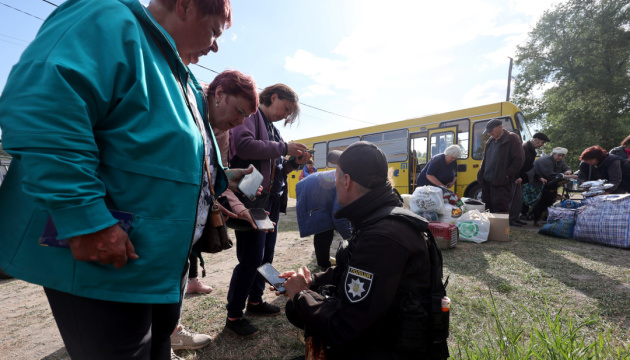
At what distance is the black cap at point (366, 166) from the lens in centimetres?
138

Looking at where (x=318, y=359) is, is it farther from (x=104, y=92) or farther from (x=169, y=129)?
(x=104, y=92)

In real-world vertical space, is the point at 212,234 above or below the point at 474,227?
above

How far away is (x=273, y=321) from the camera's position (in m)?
2.40

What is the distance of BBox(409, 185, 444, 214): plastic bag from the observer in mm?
4898

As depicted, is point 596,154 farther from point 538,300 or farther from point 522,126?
point 538,300

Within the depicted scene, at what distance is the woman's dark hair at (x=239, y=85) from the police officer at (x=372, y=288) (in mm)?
728

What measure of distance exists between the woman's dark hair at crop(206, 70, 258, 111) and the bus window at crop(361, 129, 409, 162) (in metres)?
7.99

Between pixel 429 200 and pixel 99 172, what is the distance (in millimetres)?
4888

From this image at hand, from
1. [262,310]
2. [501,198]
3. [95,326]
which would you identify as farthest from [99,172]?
[501,198]

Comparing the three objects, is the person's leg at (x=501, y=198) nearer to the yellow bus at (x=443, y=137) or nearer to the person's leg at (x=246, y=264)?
the yellow bus at (x=443, y=137)

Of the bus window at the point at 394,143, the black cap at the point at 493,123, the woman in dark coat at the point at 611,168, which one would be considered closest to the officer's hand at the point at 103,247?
the black cap at the point at 493,123

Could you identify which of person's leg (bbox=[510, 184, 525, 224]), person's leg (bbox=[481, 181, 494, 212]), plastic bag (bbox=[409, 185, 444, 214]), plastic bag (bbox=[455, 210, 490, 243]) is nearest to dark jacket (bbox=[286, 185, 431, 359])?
plastic bag (bbox=[409, 185, 444, 214])

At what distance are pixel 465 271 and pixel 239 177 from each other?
9.81ft

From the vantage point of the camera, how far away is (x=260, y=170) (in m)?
2.22
